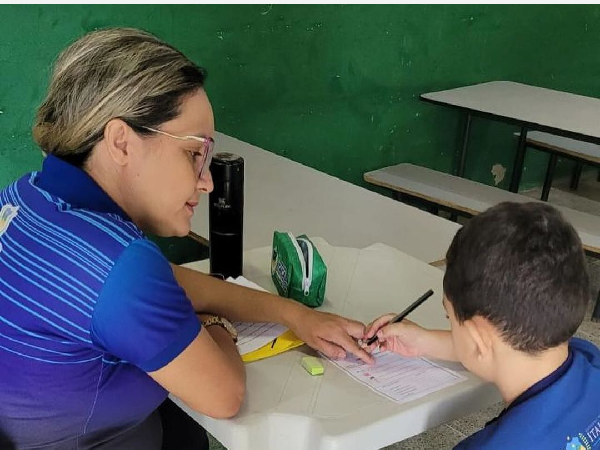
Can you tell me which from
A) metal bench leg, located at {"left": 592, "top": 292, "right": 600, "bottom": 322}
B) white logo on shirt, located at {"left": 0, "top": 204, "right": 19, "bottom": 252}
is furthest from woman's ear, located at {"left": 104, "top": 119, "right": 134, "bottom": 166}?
metal bench leg, located at {"left": 592, "top": 292, "right": 600, "bottom": 322}

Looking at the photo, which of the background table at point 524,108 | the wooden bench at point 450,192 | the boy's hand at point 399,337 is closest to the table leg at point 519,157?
the background table at point 524,108

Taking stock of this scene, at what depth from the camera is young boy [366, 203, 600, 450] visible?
1007mm

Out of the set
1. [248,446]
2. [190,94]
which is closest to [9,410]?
[248,446]

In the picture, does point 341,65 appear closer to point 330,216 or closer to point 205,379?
point 330,216

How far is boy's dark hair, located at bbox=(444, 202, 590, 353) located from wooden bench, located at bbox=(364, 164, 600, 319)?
210cm

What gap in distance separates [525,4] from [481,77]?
0.53 meters

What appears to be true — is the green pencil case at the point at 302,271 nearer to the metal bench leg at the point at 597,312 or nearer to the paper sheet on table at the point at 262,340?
the paper sheet on table at the point at 262,340

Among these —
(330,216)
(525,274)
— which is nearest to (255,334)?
(525,274)

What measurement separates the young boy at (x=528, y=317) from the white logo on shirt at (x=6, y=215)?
2.19 feet

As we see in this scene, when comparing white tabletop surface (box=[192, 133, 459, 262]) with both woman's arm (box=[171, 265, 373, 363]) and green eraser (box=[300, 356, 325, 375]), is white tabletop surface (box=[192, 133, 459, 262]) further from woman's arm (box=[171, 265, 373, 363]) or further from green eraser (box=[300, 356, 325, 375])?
green eraser (box=[300, 356, 325, 375])

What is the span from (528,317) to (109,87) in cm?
70

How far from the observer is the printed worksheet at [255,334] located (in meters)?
1.30

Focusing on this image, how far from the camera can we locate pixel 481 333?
1.08 metres

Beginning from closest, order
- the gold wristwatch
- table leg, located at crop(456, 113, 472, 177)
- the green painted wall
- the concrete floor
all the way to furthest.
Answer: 1. the gold wristwatch
2. the concrete floor
3. the green painted wall
4. table leg, located at crop(456, 113, 472, 177)
